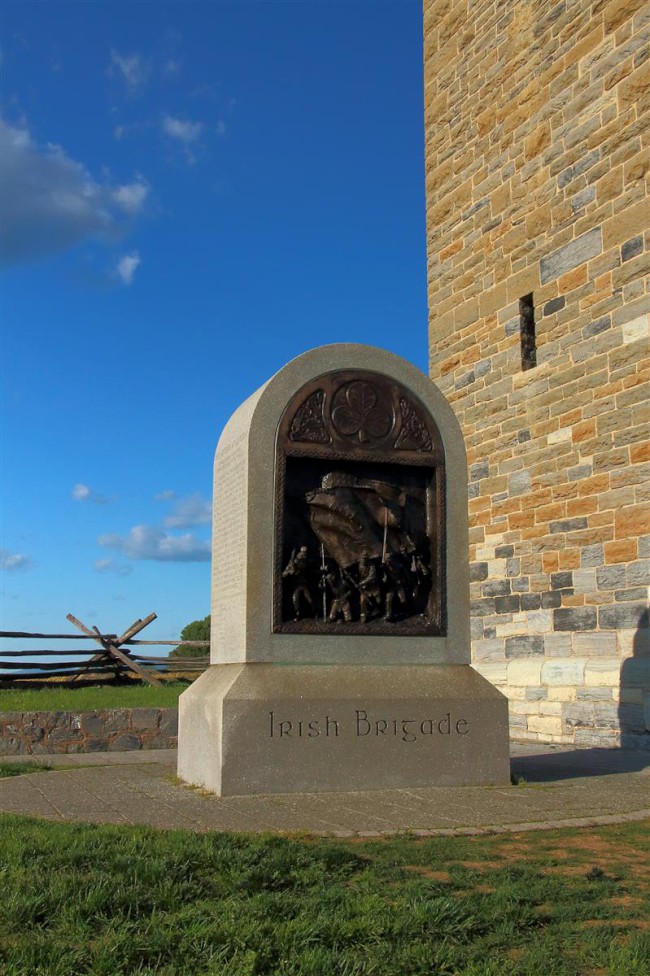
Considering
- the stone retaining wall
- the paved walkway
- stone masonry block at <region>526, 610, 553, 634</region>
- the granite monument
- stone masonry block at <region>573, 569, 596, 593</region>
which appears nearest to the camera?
the paved walkway

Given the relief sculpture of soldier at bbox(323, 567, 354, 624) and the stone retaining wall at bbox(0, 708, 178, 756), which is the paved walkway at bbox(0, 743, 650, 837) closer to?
the relief sculpture of soldier at bbox(323, 567, 354, 624)

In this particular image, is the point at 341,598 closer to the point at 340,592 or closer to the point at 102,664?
the point at 340,592

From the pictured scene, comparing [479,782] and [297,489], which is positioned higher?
[297,489]

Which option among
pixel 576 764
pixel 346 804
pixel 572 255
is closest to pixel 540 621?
pixel 576 764

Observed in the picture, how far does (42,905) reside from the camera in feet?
11.0

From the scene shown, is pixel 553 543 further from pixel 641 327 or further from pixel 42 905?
pixel 42 905

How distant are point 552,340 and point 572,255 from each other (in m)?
0.97

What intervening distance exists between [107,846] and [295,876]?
890 millimetres

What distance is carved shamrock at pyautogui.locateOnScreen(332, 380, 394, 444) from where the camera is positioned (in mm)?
7199

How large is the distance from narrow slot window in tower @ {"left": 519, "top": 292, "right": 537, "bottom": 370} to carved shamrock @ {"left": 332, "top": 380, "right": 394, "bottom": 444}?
4.84m

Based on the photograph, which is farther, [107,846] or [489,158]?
[489,158]

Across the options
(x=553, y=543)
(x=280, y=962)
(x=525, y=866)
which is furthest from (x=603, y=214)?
(x=280, y=962)

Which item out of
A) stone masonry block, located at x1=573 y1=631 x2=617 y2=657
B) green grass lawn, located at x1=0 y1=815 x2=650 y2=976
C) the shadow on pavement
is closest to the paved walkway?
the shadow on pavement

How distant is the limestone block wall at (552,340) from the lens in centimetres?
986
